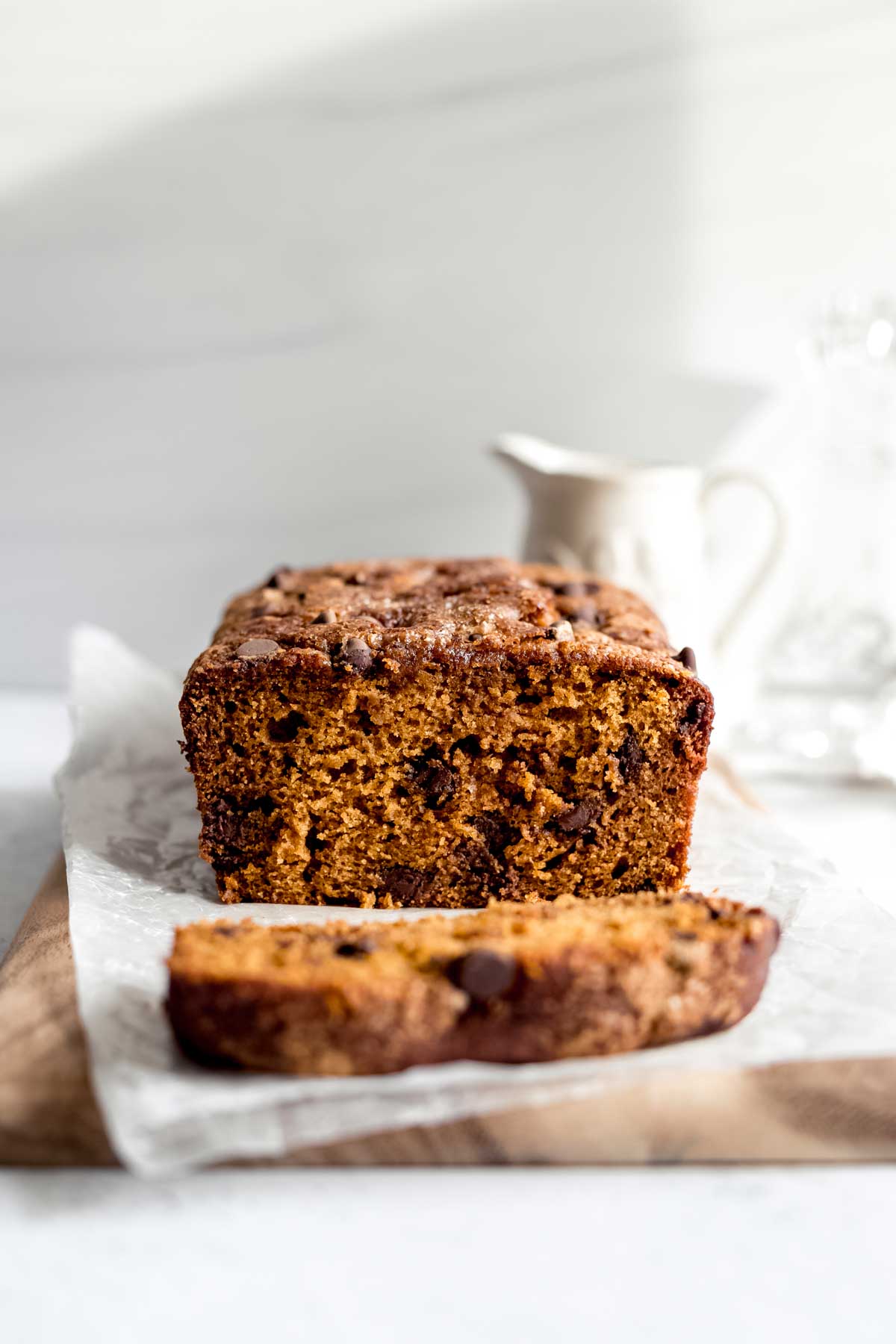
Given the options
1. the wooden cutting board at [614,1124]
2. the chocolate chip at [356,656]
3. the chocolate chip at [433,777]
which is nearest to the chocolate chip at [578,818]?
the chocolate chip at [433,777]

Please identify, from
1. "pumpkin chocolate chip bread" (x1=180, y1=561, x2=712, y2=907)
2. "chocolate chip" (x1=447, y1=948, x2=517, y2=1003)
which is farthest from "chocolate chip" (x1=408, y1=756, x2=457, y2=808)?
"chocolate chip" (x1=447, y1=948, x2=517, y2=1003)

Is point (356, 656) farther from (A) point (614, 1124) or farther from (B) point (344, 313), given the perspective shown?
(B) point (344, 313)

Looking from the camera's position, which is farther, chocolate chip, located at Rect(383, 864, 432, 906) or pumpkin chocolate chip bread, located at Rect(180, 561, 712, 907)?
chocolate chip, located at Rect(383, 864, 432, 906)

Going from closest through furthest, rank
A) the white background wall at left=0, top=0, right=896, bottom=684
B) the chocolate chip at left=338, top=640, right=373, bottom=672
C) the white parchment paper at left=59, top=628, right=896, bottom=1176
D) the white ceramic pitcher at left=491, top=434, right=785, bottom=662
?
the white parchment paper at left=59, top=628, right=896, bottom=1176, the chocolate chip at left=338, top=640, right=373, bottom=672, the white ceramic pitcher at left=491, top=434, right=785, bottom=662, the white background wall at left=0, top=0, right=896, bottom=684

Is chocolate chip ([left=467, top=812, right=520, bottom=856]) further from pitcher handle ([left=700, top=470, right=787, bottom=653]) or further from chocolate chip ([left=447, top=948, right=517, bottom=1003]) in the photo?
pitcher handle ([left=700, top=470, right=787, bottom=653])

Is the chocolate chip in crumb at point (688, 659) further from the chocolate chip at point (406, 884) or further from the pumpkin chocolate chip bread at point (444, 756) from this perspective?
the chocolate chip at point (406, 884)
